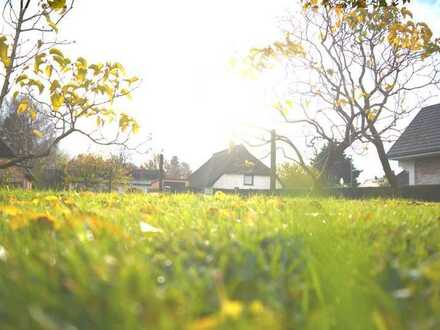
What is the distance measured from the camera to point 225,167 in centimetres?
4731

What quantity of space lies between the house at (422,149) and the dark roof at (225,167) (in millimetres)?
23910

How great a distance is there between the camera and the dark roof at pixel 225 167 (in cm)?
4731

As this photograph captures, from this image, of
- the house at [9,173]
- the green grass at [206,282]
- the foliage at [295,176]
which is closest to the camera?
the green grass at [206,282]

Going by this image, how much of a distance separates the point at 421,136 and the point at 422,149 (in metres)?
1.52

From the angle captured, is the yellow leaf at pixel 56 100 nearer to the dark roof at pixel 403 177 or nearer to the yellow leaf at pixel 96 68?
the yellow leaf at pixel 96 68

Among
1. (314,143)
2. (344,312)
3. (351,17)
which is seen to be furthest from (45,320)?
(314,143)

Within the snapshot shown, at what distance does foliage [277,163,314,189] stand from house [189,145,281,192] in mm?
8323

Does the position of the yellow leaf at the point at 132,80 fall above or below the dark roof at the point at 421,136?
below

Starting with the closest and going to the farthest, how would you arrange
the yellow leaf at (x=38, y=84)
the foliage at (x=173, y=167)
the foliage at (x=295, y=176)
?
the yellow leaf at (x=38, y=84), the foliage at (x=295, y=176), the foliage at (x=173, y=167)

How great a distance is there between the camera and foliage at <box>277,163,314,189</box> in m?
36.5

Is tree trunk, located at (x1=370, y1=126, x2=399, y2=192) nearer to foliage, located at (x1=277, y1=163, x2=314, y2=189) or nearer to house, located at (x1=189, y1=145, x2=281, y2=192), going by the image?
foliage, located at (x1=277, y1=163, x2=314, y2=189)

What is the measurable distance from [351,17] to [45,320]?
1546 cm

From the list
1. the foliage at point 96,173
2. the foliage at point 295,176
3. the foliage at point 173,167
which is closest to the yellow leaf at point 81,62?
the foliage at point 96,173

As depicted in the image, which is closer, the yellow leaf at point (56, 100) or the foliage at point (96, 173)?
the yellow leaf at point (56, 100)
